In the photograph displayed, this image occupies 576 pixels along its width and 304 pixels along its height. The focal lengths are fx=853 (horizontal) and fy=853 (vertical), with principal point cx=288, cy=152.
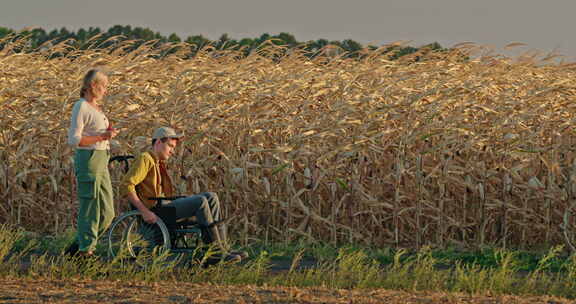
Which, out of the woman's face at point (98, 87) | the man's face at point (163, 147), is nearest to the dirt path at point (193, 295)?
the man's face at point (163, 147)

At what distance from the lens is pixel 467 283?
830 centimetres

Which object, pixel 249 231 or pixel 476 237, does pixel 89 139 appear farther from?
pixel 476 237

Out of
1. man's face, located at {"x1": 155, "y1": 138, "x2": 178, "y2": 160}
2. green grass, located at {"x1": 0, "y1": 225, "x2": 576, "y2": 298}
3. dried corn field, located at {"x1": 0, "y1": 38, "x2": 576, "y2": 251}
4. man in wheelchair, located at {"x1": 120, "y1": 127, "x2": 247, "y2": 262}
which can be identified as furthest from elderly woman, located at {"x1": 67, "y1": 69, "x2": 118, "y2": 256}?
dried corn field, located at {"x1": 0, "y1": 38, "x2": 576, "y2": 251}

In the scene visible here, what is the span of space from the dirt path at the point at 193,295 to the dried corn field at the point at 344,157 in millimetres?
3115

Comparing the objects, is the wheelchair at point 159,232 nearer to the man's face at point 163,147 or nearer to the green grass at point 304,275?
the green grass at point 304,275

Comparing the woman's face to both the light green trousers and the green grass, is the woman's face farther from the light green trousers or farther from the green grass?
the green grass

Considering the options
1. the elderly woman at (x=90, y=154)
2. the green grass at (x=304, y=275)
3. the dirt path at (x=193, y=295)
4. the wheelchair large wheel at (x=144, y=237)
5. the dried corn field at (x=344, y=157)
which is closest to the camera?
the dirt path at (x=193, y=295)

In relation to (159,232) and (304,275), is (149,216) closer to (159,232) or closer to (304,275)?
(159,232)

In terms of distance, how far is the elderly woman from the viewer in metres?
8.37

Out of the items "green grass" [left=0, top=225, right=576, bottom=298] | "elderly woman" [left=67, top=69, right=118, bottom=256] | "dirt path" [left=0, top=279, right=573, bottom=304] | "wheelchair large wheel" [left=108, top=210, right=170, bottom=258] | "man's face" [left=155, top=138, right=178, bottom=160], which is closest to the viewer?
"dirt path" [left=0, top=279, right=573, bottom=304]

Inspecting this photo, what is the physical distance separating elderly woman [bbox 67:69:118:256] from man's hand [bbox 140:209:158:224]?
1.74 ft

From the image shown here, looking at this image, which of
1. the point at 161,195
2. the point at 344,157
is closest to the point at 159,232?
the point at 161,195

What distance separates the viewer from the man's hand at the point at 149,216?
845cm

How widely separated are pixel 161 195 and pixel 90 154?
86 cm
